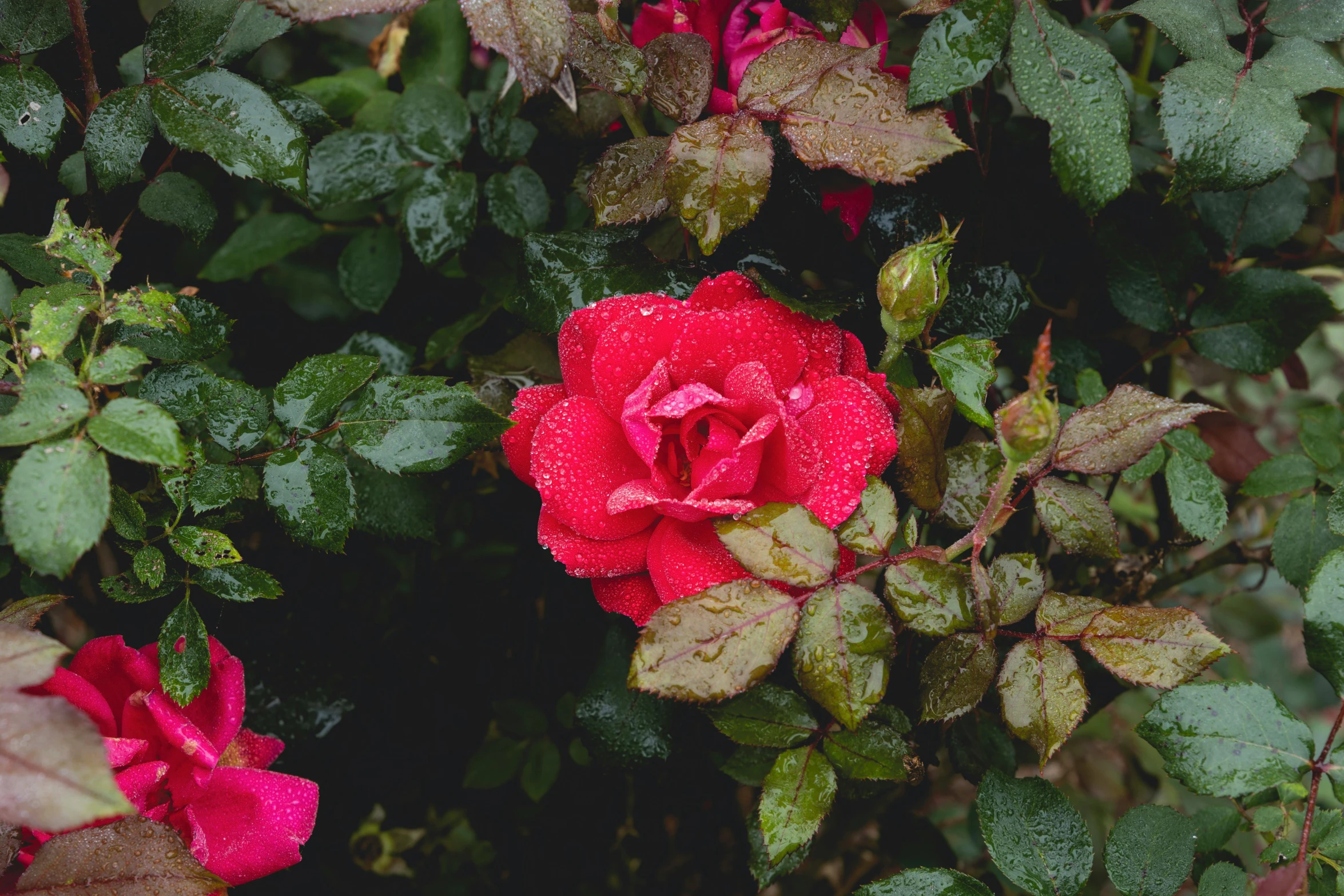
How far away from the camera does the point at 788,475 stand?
602 mm

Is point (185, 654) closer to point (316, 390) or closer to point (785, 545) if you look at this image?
point (316, 390)

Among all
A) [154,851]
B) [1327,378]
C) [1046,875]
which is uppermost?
[154,851]

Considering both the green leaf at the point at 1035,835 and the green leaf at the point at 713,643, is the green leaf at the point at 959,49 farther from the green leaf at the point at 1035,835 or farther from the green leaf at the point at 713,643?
the green leaf at the point at 1035,835

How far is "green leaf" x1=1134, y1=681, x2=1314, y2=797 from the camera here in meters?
0.56

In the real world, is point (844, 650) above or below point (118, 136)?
below

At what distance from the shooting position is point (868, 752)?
664 mm

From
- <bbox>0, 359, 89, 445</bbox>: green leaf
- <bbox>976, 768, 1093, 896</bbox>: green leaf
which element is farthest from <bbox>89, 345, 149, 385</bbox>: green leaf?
<bbox>976, 768, 1093, 896</bbox>: green leaf

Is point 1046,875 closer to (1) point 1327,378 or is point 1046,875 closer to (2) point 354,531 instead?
(2) point 354,531

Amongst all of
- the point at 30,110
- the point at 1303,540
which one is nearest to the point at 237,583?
the point at 30,110

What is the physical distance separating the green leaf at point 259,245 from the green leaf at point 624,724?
631 millimetres

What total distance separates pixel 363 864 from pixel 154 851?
30.0 inches

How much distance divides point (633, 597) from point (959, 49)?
467 mm

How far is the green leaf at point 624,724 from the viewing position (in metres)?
0.75

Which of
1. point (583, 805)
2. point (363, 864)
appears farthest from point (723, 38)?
point (363, 864)
